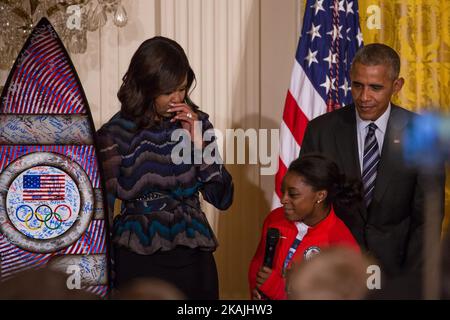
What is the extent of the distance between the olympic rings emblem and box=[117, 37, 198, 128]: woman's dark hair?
325 mm

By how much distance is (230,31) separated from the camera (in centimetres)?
388

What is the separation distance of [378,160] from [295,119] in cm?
92

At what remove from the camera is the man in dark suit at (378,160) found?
250cm

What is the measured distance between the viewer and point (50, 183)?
7.19 feet

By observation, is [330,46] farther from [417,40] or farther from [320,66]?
[417,40]

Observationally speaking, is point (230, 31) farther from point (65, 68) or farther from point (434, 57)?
point (65, 68)

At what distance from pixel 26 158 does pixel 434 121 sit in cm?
146

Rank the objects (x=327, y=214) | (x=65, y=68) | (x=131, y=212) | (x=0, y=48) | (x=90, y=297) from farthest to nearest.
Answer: (x=0, y=48) → (x=327, y=214) → (x=65, y=68) → (x=131, y=212) → (x=90, y=297)

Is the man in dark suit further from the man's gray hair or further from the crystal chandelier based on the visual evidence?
the crystal chandelier

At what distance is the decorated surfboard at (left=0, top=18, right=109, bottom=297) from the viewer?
2156 millimetres

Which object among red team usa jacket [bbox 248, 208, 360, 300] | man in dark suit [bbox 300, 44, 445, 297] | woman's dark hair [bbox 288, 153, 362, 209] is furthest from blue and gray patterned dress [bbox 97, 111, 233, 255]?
man in dark suit [bbox 300, 44, 445, 297]

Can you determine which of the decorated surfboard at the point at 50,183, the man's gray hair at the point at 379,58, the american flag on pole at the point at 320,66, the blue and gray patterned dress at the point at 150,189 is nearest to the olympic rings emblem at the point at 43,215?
the decorated surfboard at the point at 50,183
